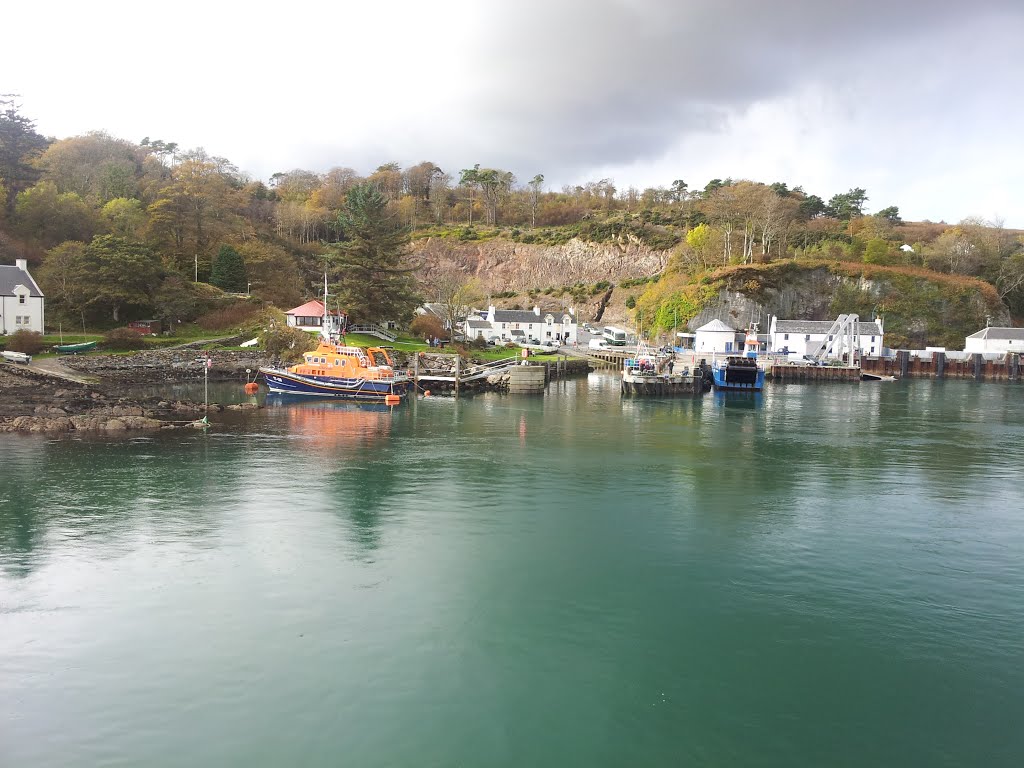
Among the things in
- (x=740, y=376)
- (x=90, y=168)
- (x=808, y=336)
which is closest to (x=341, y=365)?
(x=740, y=376)

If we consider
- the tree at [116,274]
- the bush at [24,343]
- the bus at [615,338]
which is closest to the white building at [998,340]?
the bus at [615,338]

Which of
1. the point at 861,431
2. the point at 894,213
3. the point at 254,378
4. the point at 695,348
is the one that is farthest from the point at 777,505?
the point at 894,213

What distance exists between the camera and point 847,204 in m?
112

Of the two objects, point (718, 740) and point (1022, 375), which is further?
point (1022, 375)

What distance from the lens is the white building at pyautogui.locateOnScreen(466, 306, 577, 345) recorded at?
241 ft

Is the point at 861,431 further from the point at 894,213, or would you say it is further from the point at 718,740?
the point at 894,213

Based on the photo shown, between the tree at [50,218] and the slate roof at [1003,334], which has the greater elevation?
the tree at [50,218]

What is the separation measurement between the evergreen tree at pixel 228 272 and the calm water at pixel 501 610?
44387mm

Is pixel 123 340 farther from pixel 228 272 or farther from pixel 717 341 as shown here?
pixel 717 341

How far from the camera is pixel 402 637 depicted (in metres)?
11.6

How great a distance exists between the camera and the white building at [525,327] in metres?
73.6

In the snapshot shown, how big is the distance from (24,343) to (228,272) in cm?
2696

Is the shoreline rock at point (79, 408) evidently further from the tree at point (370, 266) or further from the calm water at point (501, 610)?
the tree at point (370, 266)

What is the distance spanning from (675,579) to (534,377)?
3307 centimetres
